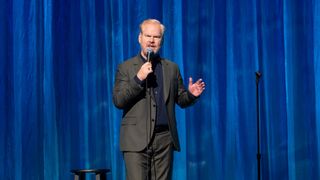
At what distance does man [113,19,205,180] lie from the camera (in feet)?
8.46

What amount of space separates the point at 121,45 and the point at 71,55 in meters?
0.37

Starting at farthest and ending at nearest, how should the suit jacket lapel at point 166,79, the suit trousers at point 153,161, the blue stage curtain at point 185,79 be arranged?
the blue stage curtain at point 185,79, the suit jacket lapel at point 166,79, the suit trousers at point 153,161

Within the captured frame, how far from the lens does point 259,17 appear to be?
12.9 ft

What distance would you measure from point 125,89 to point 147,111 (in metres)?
0.16

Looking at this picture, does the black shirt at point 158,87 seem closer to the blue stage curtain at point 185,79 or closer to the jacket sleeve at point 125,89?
the jacket sleeve at point 125,89

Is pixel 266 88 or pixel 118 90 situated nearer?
pixel 118 90

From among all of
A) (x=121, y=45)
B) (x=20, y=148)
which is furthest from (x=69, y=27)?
(x=20, y=148)

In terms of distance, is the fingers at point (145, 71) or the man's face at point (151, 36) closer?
the fingers at point (145, 71)

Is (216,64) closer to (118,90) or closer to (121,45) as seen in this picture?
(121,45)

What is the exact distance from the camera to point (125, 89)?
8.47 feet

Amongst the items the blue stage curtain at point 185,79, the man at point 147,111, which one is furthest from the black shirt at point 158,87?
the blue stage curtain at point 185,79

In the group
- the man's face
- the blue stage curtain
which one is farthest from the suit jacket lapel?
the blue stage curtain

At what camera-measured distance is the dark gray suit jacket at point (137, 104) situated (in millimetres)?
2578

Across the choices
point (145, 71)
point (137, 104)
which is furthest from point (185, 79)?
point (145, 71)
